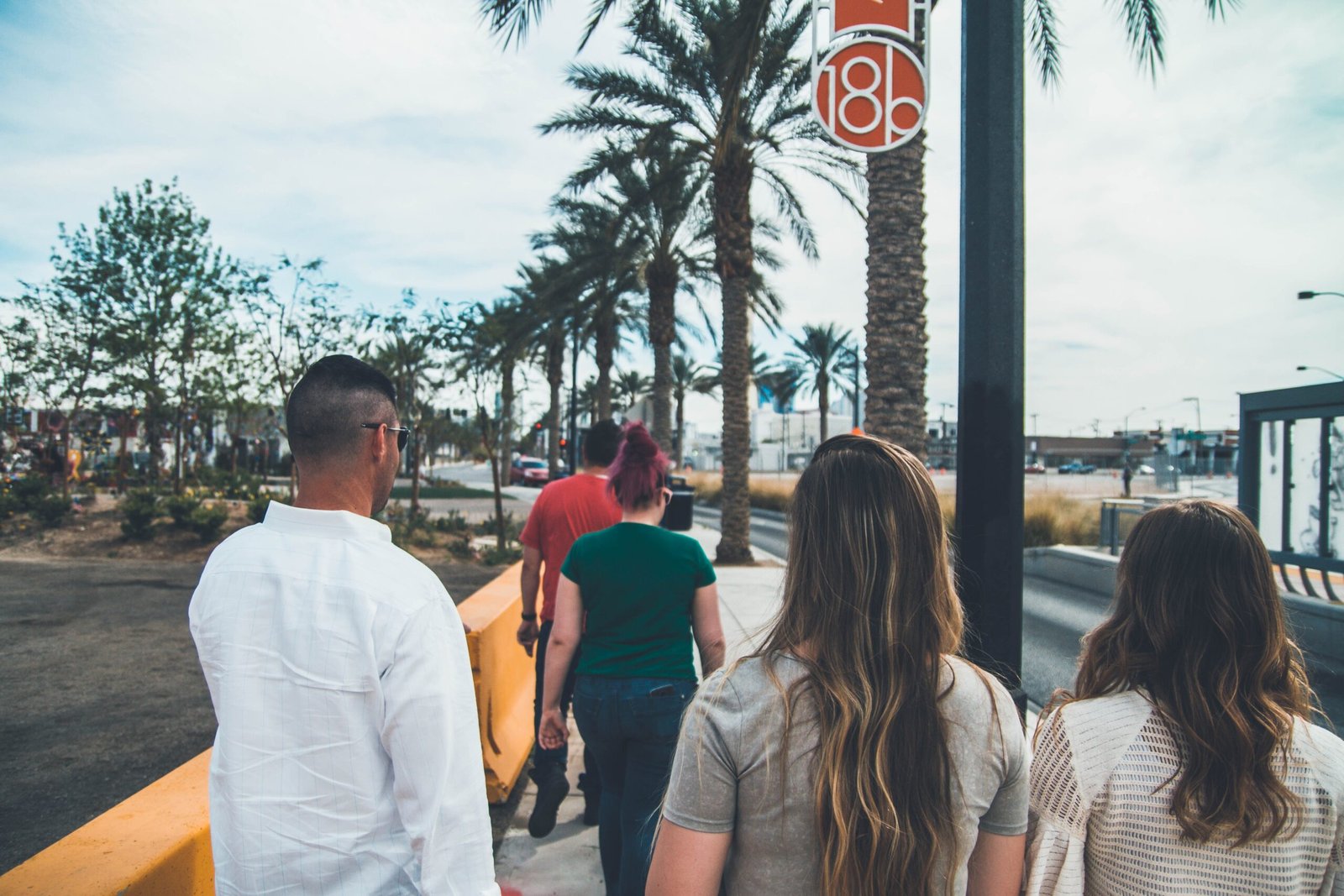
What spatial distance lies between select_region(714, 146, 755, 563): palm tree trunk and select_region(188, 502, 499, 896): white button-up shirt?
1356cm

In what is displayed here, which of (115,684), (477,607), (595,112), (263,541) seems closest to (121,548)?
(115,684)

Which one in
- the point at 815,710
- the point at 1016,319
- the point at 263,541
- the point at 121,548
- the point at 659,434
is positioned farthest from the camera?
the point at 659,434

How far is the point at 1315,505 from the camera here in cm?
897

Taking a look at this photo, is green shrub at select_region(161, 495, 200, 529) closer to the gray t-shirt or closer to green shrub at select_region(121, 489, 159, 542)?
green shrub at select_region(121, 489, 159, 542)

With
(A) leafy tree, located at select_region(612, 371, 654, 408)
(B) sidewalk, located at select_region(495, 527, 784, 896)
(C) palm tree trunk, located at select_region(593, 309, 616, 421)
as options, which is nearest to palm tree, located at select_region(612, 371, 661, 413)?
(A) leafy tree, located at select_region(612, 371, 654, 408)

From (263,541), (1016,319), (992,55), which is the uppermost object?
(992,55)

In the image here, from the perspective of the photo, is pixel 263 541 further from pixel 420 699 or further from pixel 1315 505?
pixel 1315 505

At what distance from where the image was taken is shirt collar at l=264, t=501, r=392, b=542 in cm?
161

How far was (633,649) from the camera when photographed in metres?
3.10

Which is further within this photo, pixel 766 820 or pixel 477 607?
pixel 477 607

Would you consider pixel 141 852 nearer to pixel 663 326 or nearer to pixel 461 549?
pixel 461 549

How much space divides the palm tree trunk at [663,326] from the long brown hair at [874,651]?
1892 cm

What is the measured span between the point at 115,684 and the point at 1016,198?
288 inches

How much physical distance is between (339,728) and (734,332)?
14339 millimetres
